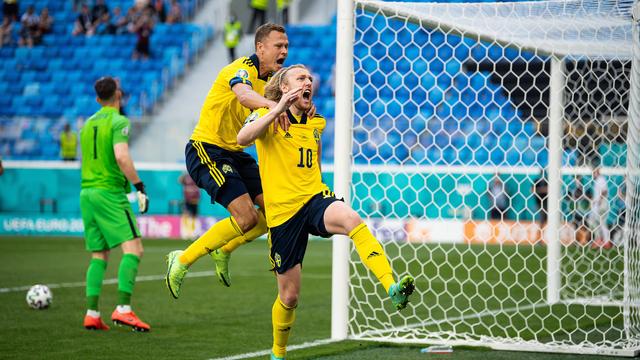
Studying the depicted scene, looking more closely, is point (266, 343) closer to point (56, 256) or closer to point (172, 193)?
point (56, 256)

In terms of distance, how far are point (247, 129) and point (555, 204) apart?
587cm

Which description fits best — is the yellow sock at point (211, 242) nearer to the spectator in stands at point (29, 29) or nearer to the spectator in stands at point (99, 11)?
the spectator in stands at point (99, 11)

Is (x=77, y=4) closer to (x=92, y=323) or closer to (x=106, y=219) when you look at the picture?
(x=106, y=219)

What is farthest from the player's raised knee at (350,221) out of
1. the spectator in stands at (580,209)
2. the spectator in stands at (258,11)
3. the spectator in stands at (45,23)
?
the spectator in stands at (45,23)

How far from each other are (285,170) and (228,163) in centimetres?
120

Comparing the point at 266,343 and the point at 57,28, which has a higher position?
the point at 57,28

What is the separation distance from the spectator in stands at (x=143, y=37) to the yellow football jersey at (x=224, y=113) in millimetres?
22057

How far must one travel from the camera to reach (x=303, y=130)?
19.9ft

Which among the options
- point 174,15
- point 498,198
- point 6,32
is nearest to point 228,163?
point 498,198

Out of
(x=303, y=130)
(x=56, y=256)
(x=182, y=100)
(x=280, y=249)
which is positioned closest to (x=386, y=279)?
(x=280, y=249)

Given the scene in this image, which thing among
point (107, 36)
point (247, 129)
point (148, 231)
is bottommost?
point (148, 231)

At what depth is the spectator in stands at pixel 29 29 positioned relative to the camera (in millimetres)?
30422

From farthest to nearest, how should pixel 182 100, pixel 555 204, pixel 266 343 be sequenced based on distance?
1. pixel 182 100
2. pixel 555 204
3. pixel 266 343

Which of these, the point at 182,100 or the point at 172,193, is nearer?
the point at 172,193
